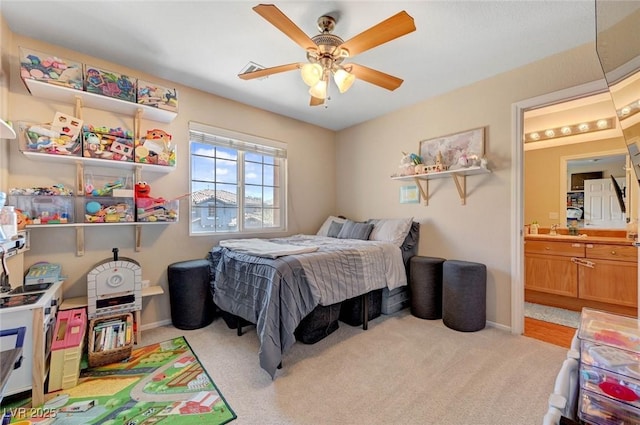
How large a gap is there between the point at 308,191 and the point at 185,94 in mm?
1979

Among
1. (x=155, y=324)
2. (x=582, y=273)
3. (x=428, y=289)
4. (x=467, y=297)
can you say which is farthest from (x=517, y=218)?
(x=155, y=324)

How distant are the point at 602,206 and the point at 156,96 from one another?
5.28m

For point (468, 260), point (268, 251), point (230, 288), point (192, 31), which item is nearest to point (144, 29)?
point (192, 31)

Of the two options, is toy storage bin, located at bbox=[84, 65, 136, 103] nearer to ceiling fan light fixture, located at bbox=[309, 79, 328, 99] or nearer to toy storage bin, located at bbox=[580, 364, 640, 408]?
Answer: ceiling fan light fixture, located at bbox=[309, 79, 328, 99]

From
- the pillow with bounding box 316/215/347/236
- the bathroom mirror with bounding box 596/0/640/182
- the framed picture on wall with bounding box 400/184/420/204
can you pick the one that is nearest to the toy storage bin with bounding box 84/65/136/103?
the pillow with bounding box 316/215/347/236

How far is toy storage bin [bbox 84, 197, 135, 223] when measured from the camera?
221 centimetres

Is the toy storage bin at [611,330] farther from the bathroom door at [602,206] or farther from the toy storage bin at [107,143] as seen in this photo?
the bathroom door at [602,206]

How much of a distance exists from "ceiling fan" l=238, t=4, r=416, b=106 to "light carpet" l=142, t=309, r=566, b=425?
6.85 ft

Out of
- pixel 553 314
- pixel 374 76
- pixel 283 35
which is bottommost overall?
pixel 553 314

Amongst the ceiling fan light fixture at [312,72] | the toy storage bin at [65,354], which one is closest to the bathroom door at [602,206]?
the ceiling fan light fixture at [312,72]

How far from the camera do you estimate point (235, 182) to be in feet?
11.0

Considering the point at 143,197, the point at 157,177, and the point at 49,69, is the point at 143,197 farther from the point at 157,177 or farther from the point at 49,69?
the point at 49,69

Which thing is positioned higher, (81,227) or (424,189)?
(424,189)

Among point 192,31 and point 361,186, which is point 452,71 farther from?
point 192,31
